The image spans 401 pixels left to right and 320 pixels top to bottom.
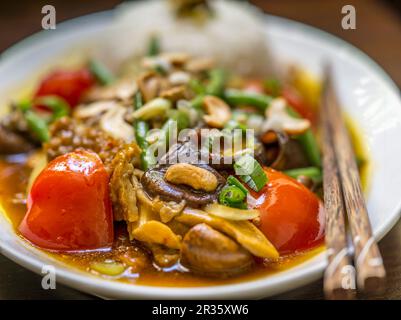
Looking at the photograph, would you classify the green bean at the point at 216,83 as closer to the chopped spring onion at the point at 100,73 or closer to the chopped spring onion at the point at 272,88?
the chopped spring onion at the point at 272,88

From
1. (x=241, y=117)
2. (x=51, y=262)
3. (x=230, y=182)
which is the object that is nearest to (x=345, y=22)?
(x=241, y=117)

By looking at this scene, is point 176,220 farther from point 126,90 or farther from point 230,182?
point 126,90

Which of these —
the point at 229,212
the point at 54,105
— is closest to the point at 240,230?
the point at 229,212

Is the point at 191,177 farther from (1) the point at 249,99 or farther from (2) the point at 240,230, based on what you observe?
(1) the point at 249,99

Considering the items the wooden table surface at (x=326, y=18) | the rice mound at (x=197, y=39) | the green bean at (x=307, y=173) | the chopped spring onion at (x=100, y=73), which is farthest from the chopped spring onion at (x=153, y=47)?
the green bean at (x=307, y=173)

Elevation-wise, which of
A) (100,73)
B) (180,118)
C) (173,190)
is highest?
(100,73)
